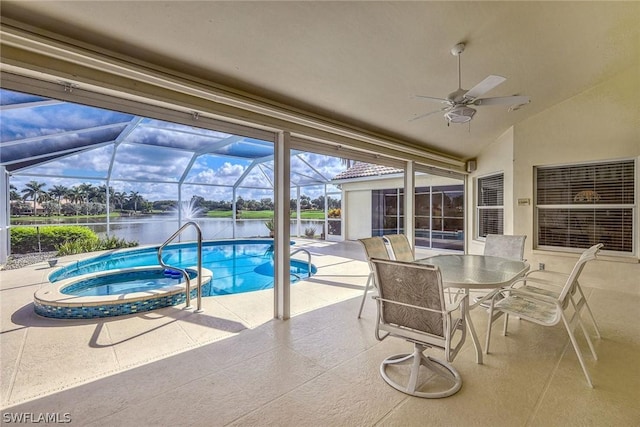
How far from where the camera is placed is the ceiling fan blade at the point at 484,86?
7.01 feet

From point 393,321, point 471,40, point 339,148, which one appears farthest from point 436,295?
point 339,148

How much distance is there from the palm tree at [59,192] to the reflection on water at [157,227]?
49 centimetres

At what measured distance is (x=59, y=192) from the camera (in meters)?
6.65

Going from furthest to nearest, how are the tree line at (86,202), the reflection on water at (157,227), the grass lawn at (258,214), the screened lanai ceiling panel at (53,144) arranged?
1. the grass lawn at (258,214)
2. the reflection on water at (157,227)
3. the tree line at (86,202)
4. the screened lanai ceiling panel at (53,144)

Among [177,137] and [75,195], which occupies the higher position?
[177,137]

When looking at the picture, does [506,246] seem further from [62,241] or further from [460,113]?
[62,241]

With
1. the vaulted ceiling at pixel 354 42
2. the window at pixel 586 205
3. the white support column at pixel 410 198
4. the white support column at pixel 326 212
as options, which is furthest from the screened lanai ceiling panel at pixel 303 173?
the window at pixel 586 205

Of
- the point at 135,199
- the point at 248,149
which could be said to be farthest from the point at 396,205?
the point at 135,199

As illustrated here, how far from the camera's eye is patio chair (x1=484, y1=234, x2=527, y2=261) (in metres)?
3.92

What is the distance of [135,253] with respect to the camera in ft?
24.2

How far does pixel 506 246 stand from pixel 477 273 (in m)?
1.68

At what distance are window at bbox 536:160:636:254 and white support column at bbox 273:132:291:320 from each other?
484 cm

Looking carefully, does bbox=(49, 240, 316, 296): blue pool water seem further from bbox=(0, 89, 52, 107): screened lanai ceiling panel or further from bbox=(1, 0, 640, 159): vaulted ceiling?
bbox=(1, 0, 640, 159): vaulted ceiling

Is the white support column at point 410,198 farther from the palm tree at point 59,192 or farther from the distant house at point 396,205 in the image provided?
the palm tree at point 59,192
